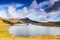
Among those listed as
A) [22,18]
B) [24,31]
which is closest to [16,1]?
[22,18]

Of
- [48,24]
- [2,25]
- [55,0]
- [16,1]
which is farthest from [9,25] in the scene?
[55,0]

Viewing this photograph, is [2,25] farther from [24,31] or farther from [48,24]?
[48,24]

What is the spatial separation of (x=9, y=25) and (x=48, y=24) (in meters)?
0.56

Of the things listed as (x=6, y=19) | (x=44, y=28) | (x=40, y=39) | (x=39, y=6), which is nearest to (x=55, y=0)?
(x=39, y=6)

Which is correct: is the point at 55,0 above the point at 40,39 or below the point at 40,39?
above

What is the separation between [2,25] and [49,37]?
0.70 meters

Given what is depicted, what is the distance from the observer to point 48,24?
2.52 m

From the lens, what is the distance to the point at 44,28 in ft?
8.27

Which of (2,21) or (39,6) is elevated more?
(39,6)

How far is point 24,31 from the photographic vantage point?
253cm

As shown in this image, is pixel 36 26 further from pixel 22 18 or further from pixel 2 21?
pixel 2 21

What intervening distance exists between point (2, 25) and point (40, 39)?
1.92 ft

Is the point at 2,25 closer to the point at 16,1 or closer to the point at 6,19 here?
the point at 6,19

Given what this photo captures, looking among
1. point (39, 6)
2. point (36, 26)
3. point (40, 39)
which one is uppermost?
point (39, 6)
